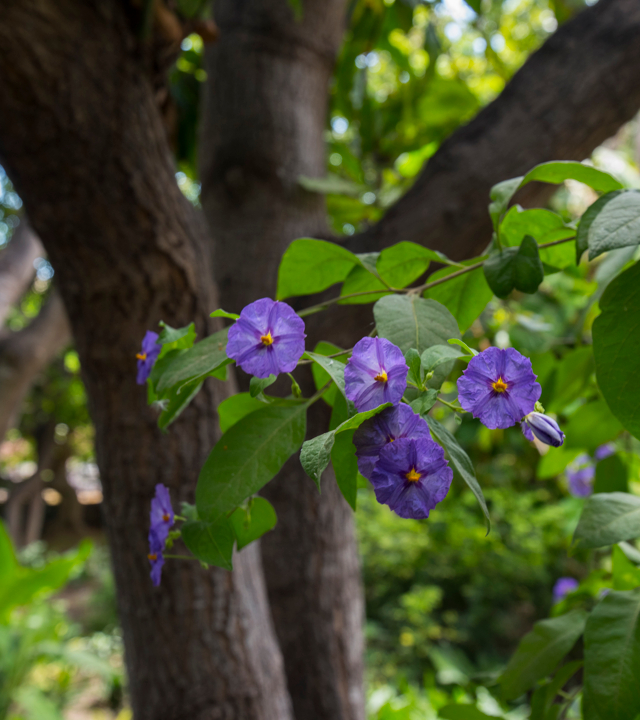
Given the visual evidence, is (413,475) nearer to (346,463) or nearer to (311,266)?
(346,463)

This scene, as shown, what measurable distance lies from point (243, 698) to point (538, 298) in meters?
1.66

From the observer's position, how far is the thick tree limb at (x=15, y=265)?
8.54ft

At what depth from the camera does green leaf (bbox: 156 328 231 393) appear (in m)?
0.31

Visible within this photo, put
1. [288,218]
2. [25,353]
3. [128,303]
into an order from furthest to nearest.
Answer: [25,353]
[288,218]
[128,303]

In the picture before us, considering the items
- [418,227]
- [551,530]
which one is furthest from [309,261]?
[551,530]

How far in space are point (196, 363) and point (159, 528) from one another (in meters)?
0.13

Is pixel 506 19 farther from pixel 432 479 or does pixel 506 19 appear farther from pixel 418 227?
pixel 432 479

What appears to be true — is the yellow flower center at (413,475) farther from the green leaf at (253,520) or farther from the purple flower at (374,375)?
the green leaf at (253,520)

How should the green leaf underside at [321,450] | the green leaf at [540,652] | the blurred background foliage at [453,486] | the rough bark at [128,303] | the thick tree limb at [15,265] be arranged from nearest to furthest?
the green leaf underside at [321,450]
the green leaf at [540,652]
the rough bark at [128,303]
the blurred background foliage at [453,486]
the thick tree limb at [15,265]

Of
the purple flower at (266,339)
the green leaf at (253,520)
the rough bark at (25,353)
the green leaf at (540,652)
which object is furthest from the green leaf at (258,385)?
the rough bark at (25,353)

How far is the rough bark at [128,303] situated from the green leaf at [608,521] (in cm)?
47

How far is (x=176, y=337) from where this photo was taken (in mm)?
360

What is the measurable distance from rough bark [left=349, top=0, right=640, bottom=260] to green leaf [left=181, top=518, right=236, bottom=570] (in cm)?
70

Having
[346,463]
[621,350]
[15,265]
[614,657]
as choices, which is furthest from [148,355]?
[15,265]
